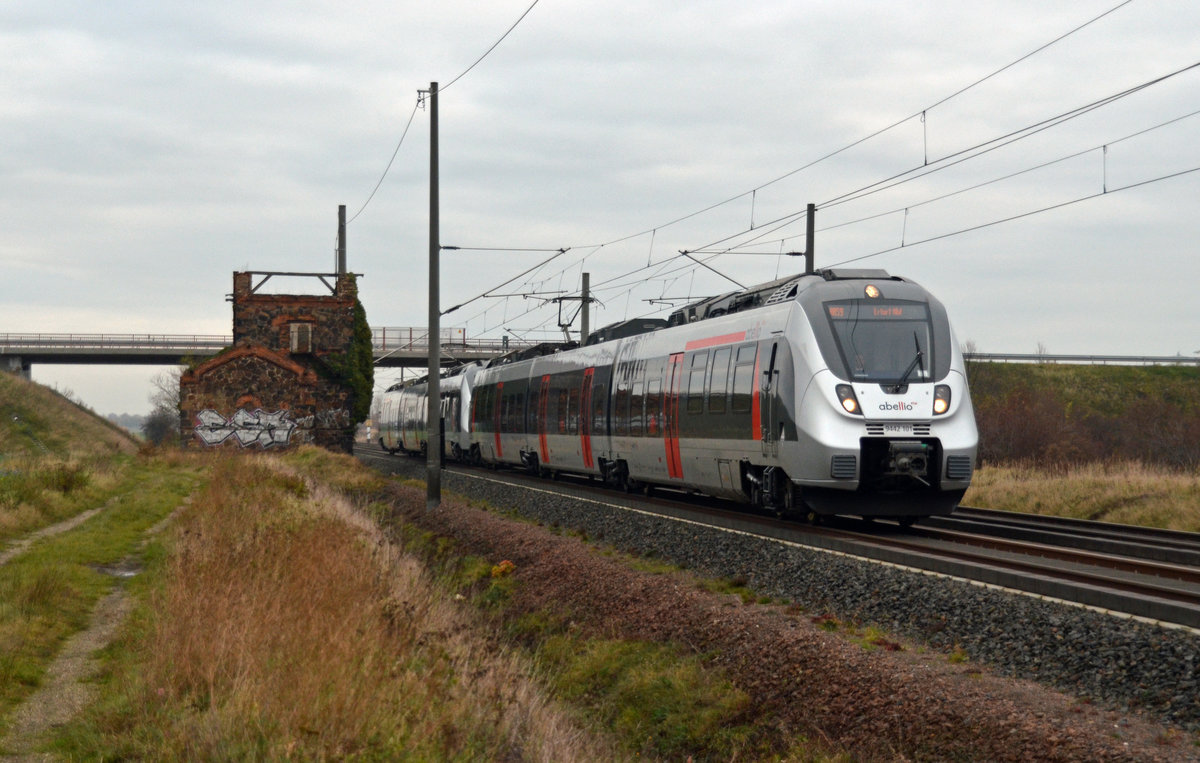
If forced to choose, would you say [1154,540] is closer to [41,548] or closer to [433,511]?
[433,511]

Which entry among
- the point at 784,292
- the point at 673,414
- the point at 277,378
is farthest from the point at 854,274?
the point at 277,378

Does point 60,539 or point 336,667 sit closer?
point 336,667

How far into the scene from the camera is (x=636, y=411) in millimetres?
23547

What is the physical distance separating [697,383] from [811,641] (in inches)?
401

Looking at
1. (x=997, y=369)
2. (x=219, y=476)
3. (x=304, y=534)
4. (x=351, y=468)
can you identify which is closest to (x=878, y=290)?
(x=304, y=534)

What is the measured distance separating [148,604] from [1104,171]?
47.7ft

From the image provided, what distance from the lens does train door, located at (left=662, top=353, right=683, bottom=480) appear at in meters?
21.0

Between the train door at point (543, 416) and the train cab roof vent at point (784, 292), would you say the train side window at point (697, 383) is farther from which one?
the train door at point (543, 416)

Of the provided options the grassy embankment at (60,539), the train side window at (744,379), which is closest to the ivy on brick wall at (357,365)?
the grassy embankment at (60,539)

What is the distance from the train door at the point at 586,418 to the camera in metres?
27.3

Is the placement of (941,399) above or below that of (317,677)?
→ above

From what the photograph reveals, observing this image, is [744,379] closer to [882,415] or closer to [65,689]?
[882,415]

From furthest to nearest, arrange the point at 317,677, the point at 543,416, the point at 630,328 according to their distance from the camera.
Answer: the point at 543,416
the point at 630,328
the point at 317,677

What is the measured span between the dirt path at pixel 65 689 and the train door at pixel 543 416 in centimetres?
1801
